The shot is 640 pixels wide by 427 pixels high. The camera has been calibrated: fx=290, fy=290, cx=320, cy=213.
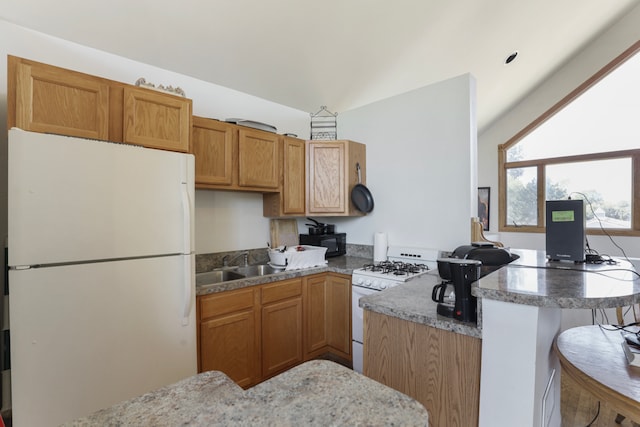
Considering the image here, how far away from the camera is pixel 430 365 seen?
1.29 m

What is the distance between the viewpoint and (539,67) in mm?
3914

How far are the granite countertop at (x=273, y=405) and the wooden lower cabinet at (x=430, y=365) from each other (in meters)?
0.72

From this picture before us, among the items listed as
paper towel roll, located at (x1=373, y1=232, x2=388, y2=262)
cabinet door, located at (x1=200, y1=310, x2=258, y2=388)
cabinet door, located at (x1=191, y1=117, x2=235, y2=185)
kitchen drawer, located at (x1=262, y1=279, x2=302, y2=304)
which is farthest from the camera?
paper towel roll, located at (x1=373, y1=232, x2=388, y2=262)

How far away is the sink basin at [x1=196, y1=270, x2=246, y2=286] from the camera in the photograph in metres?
2.47

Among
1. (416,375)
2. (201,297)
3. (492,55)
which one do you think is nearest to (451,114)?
(492,55)

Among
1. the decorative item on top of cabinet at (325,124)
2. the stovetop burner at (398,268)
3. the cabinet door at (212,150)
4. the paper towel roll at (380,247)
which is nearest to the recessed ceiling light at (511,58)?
the decorative item on top of cabinet at (325,124)

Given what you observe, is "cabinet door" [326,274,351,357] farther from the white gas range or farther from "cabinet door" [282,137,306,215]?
"cabinet door" [282,137,306,215]

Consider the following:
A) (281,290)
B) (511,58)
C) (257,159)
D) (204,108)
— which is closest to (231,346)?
(281,290)

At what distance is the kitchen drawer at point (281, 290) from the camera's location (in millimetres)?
2320

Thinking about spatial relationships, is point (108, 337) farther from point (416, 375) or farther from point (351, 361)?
point (351, 361)

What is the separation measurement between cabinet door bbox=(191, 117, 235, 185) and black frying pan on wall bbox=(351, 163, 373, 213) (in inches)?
52.5

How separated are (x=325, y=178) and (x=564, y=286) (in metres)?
2.19

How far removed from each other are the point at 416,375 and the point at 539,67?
452 cm

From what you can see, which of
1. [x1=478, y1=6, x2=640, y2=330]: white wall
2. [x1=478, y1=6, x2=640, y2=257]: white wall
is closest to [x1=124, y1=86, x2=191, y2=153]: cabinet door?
[x1=478, y1=6, x2=640, y2=330]: white wall
